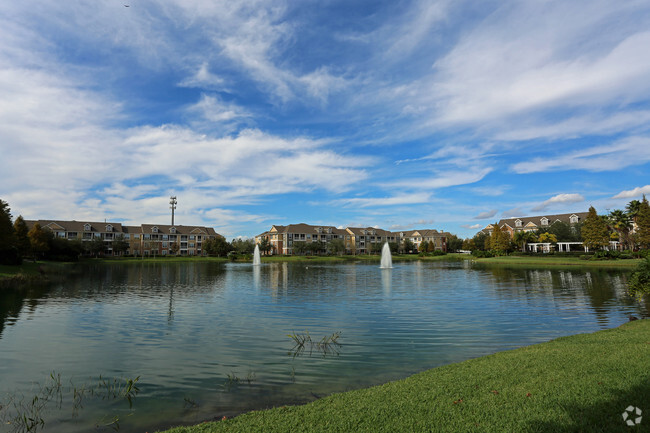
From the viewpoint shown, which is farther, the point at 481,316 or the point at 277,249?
the point at 277,249

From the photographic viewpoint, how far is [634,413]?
611 centimetres

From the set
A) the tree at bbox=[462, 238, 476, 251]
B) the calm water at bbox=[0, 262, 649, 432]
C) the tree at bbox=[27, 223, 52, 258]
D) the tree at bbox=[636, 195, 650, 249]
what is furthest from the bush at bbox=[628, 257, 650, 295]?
the tree at bbox=[462, 238, 476, 251]

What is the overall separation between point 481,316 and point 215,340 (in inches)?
560

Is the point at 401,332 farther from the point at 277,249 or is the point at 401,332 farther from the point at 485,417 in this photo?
the point at 277,249

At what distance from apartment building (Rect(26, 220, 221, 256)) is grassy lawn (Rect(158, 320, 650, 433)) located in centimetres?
13156

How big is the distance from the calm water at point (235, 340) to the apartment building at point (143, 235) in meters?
113

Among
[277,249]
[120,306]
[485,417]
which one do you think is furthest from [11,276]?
[277,249]

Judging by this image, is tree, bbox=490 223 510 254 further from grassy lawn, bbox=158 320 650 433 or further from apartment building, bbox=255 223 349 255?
grassy lawn, bbox=158 320 650 433

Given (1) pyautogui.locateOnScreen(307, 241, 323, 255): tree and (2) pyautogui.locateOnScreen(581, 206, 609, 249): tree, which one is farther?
(1) pyautogui.locateOnScreen(307, 241, 323, 255): tree

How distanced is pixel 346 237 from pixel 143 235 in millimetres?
81995

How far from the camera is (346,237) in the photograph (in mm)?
166625

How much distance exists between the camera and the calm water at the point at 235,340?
9523 millimetres

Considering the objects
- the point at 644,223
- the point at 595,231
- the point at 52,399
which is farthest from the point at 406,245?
the point at 52,399

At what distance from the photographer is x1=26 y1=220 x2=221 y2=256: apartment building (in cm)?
12925
